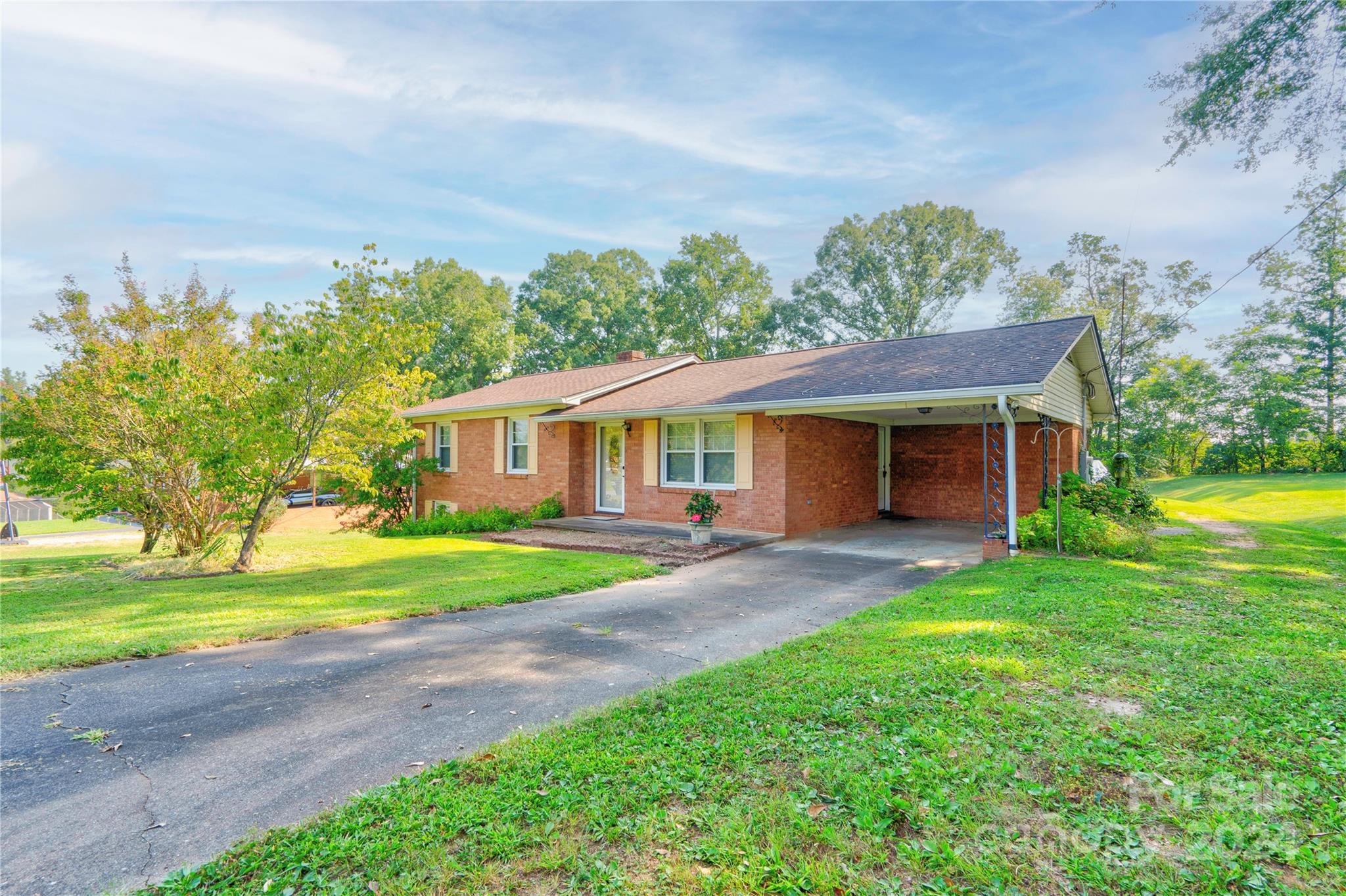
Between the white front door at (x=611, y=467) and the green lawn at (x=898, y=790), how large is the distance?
10622mm

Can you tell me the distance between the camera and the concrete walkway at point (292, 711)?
8.89 feet

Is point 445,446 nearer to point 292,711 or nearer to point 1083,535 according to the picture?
point 292,711

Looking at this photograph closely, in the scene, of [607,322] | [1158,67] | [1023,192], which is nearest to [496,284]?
[607,322]

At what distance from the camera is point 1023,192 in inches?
661

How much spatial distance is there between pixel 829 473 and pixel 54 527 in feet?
95.3

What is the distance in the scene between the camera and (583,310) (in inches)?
1398

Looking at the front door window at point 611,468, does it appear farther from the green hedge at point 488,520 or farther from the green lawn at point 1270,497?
the green lawn at point 1270,497

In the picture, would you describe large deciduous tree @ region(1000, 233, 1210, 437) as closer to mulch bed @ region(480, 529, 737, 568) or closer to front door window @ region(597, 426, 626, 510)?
front door window @ region(597, 426, 626, 510)

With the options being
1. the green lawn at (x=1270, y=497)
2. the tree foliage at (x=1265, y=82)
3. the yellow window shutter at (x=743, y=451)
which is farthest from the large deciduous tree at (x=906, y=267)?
the yellow window shutter at (x=743, y=451)

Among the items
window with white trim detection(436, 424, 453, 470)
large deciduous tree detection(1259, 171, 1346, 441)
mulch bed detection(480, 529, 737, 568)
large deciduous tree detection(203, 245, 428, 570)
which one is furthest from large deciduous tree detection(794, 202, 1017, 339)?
large deciduous tree detection(203, 245, 428, 570)

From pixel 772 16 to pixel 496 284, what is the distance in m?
31.2

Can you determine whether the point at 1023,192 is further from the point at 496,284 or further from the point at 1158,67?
the point at 496,284

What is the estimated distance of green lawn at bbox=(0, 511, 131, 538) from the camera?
2186 cm

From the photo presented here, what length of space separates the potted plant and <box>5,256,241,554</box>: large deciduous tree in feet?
25.4
